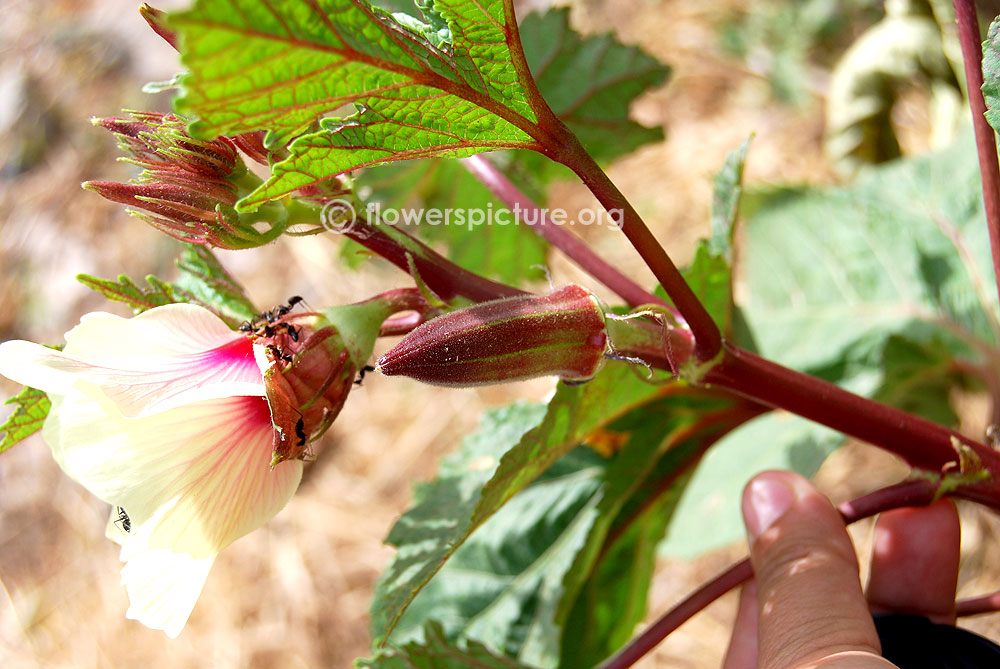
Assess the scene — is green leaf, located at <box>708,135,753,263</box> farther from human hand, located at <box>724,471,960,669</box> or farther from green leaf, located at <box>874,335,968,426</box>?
green leaf, located at <box>874,335,968,426</box>

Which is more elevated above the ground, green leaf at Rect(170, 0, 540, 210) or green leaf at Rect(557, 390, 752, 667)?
green leaf at Rect(170, 0, 540, 210)

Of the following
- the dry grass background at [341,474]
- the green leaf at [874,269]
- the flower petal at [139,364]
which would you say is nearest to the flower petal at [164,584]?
the flower petal at [139,364]

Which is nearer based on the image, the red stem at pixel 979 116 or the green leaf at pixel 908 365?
the red stem at pixel 979 116

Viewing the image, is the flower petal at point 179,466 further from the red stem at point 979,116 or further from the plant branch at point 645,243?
the red stem at point 979,116

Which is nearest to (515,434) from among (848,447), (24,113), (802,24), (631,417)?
(631,417)

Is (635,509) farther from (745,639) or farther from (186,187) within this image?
(186,187)

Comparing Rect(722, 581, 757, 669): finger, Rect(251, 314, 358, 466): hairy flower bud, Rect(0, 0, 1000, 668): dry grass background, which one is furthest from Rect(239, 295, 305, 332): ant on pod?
Rect(0, 0, 1000, 668): dry grass background
